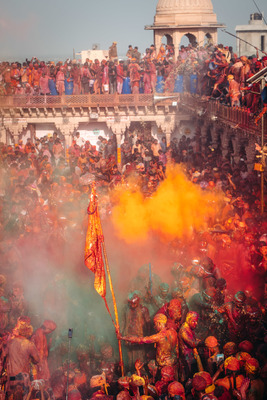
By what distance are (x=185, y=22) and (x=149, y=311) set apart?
2587 cm

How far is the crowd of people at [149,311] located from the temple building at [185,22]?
18213mm

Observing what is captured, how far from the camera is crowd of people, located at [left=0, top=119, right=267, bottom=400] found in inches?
267

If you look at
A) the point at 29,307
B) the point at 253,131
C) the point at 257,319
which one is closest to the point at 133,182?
the point at 253,131

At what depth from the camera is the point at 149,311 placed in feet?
28.1

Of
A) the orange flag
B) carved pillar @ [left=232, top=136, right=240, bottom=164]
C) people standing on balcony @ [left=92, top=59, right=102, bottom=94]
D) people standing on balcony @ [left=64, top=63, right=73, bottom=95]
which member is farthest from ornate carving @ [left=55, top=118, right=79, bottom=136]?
the orange flag

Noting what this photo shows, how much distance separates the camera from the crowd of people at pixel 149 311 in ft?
22.2

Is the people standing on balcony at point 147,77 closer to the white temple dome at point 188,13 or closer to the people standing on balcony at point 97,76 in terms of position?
the people standing on balcony at point 97,76

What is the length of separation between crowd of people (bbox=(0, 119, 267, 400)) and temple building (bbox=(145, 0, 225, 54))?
18213 millimetres

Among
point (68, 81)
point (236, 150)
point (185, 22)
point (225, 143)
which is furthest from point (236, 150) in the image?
point (185, 22)

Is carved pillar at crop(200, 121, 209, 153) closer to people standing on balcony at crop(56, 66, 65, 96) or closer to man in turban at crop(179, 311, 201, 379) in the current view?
people standing on balcony at crop(56, 66, 65, 96)

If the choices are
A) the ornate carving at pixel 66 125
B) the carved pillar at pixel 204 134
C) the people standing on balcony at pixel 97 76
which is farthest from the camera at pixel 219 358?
the ornate carving at pixel 66 125

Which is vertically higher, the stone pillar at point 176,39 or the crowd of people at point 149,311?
the stone pillar at point 176,39

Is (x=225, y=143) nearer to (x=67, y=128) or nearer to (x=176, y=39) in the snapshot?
(x=67, y=128)

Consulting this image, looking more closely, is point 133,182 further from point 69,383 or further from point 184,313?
point 69,383
